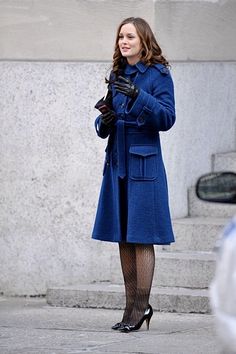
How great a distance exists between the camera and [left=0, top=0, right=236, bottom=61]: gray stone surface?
31.8 feet

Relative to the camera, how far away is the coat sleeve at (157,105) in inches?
309

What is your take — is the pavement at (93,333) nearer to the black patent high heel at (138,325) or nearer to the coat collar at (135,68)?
the black patent high heel at (138,325)

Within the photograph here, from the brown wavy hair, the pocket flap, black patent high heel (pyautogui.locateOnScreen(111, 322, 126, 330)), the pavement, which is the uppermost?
the brown wavy hair

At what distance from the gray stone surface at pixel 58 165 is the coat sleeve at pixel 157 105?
1597 millimetres

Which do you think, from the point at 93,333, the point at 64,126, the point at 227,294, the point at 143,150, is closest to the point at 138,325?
the point at 93,333

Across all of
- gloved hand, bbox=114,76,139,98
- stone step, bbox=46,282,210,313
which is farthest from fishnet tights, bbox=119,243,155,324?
gloved hand, bbox=114,76,139,98

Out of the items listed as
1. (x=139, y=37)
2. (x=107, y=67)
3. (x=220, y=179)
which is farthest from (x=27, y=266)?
(x=220, y=179)

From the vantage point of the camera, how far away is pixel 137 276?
8125 millimetres

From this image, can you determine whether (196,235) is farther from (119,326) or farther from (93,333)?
(93,333)

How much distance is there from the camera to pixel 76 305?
930cm

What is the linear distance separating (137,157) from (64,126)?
182 centimetres

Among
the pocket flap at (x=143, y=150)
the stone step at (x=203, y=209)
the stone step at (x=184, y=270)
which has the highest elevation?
the pocket flap at (x=143, y=150)

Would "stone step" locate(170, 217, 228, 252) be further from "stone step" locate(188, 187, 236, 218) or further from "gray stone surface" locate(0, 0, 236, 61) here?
"gray stone surface" locate(0, 0, 236, 61)

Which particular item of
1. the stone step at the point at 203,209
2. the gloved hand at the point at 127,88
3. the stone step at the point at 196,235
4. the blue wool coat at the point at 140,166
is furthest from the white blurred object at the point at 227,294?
the stone step at the point at 203,209
